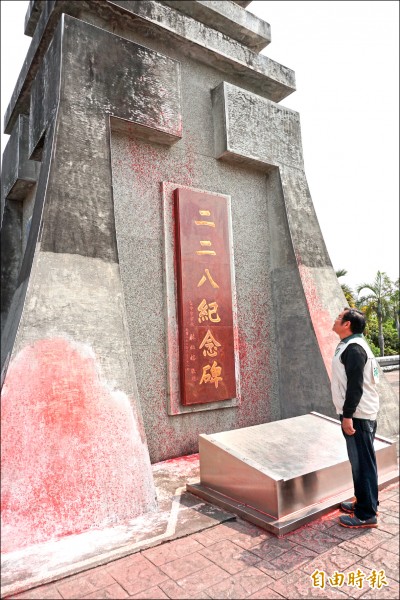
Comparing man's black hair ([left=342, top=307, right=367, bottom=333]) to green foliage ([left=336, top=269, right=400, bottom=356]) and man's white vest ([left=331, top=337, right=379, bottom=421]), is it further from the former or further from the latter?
green foliage ([left=336, top=269, right=400, bottom=356])

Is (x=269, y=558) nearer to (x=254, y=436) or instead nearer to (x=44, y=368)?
(x=254, y=436)

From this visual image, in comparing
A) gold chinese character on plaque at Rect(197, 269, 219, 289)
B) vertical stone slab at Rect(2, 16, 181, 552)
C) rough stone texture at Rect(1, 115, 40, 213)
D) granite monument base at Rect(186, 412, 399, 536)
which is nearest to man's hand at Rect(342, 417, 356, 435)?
granite monument base at Rect(186, 412, 399, 536)

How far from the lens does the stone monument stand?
334cm

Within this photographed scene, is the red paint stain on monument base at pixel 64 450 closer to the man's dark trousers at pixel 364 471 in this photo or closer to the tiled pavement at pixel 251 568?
the tiled pavement at pixel 251 568

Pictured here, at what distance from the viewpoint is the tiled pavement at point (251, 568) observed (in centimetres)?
241

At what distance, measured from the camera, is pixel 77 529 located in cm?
305

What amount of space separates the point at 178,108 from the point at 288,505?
4.89 meters

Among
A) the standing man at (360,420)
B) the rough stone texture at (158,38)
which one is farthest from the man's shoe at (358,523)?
the rough stone texture at (158,38)

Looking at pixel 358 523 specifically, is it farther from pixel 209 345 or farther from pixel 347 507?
pixel 209 345

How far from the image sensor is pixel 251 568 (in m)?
2.63

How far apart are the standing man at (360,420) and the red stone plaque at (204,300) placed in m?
2.22

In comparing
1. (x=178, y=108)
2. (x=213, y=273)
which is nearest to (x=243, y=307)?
(x=213, y=273)

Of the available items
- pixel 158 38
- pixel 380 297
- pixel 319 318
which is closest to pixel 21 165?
pixel 158 38

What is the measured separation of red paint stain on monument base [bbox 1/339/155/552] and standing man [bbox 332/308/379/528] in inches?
69.6
